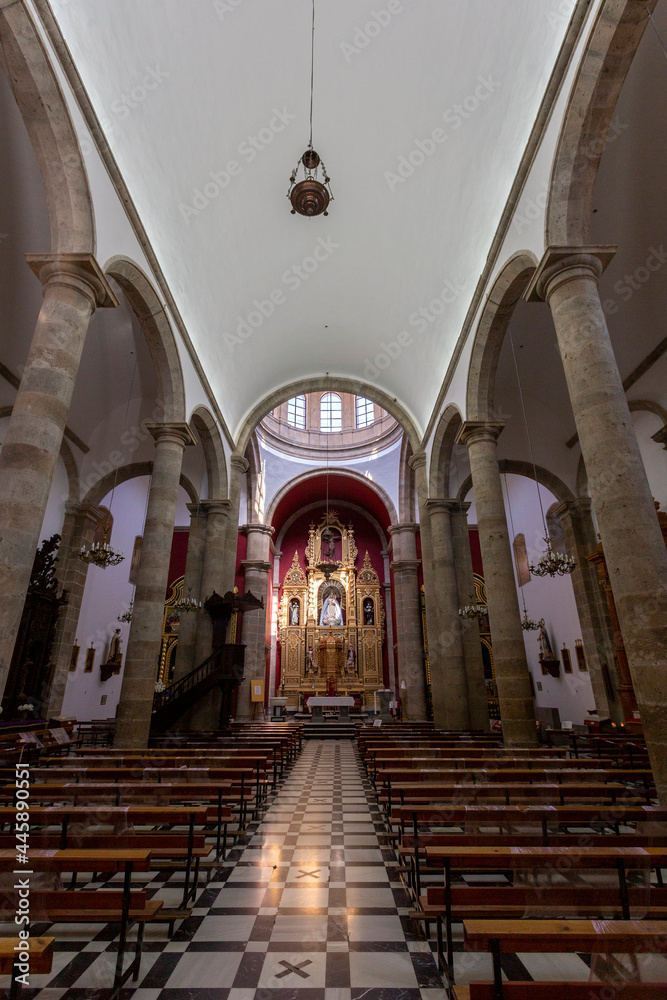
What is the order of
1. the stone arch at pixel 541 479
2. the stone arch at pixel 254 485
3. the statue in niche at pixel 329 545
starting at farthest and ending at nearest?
the statue in niche at pixel 329 545, the stone arch at pixel 254 485, the stone arch at pixel 541 479

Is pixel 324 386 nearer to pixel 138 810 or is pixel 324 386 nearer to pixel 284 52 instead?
pixel 284 52

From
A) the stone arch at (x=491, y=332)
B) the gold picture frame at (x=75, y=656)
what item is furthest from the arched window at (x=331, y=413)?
the stone arch at (x=491, y=332)

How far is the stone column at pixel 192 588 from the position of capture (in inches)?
445

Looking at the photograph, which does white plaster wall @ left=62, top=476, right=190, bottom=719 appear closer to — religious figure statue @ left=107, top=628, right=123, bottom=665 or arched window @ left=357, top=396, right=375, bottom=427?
religious figure statue @ left=107, top=628, right=123, bottom=665

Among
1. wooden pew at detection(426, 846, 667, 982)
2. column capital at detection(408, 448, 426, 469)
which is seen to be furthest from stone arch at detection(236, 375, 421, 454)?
wooden pew at detection(426, 846, 667, 982)

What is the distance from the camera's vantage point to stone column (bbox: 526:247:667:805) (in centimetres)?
416

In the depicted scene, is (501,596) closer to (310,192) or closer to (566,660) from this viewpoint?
(310,192)

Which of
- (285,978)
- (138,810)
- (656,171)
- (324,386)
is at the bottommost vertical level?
(285,978)

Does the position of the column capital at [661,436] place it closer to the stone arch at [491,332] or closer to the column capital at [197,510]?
the stone arch at [491,332]

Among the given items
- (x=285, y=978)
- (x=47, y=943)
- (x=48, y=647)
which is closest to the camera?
(x=47, y=943)

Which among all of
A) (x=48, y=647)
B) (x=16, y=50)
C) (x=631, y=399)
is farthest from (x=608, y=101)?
(x=48, y=647)

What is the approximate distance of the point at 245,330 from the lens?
1129cm

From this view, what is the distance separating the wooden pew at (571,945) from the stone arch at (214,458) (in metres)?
11.0

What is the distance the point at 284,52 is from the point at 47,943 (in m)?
8.88
